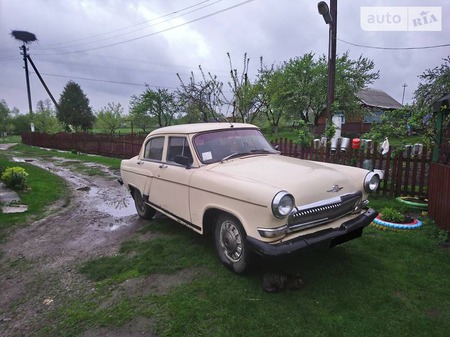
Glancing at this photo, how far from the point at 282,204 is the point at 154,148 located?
3.14 metres

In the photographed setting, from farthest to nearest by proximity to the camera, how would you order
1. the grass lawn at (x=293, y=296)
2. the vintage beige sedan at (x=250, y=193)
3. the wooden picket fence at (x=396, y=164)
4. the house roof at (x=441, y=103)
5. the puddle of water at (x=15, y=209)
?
the puddle of water at (x=15, y=209), the wooden picket fence at (x=396, y=164), the house roof at (x=441, y=103), the vintage beige sedan at (x=250, y=193), the grass lawn at (x=293, y=296)

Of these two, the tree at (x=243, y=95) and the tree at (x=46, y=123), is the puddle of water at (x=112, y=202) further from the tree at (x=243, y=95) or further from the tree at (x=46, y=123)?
the tree at (x=46, y=123)

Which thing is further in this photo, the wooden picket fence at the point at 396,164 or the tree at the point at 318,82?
the tree at the point at 318,82

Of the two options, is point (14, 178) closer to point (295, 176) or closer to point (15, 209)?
point (15, 209)

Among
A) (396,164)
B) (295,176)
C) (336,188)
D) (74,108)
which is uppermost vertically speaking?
(74,108)

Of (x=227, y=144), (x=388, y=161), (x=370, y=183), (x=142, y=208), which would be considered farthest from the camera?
(x=388, y=161)

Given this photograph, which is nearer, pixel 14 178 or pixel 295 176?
pixel 295 176

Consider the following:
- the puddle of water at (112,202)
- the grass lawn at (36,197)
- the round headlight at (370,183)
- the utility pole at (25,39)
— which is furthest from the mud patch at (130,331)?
the utility pole at (25,39)

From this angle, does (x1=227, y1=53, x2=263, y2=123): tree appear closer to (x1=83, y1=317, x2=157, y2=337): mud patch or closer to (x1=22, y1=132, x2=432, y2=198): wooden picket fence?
(x1=22, y1=132, x2=432, y2=198): wooden picket fence

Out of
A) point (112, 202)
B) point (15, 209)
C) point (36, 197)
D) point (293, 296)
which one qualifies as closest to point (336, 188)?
point (293, 296)

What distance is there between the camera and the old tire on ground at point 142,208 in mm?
5957

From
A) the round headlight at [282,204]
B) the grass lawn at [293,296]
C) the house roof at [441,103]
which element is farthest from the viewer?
the house roof at [441,103]

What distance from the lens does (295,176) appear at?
346cm

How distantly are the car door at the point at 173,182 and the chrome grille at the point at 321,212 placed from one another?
162cm
